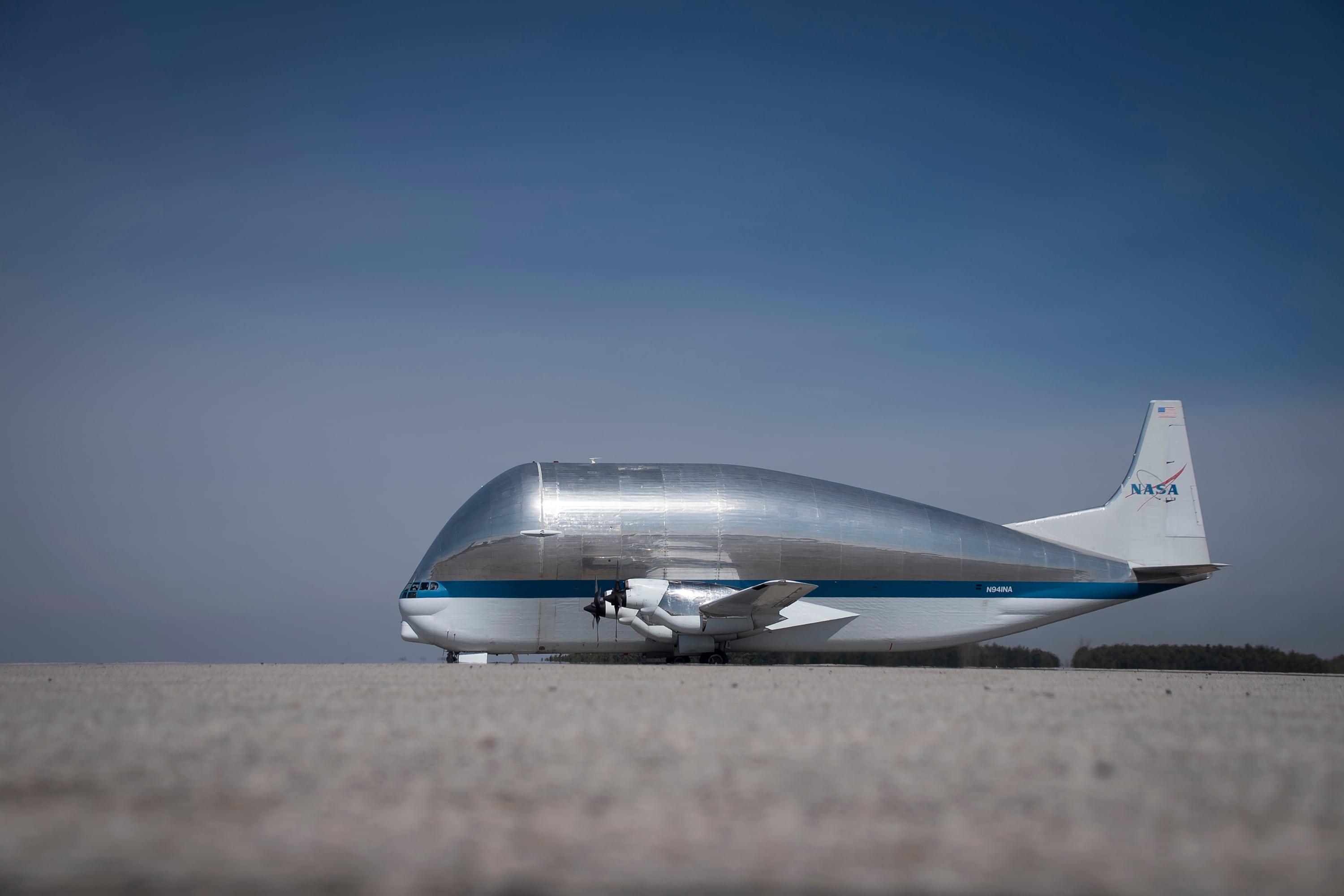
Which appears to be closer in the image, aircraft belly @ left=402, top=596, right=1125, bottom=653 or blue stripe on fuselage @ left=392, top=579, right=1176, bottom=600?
blue stripe on fuselage @ left=392, top=579, right=1176, bottom=600

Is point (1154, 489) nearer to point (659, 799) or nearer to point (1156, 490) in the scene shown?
point (1156, 490)

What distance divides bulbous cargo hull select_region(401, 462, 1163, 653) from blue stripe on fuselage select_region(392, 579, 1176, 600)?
47mm

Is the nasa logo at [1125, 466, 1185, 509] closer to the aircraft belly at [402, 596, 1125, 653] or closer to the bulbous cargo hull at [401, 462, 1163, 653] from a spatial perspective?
the bulbous cargo hull at [401, 462, 1163, 653]

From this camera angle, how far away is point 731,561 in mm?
27812

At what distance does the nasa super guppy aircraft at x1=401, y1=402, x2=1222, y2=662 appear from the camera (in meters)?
27.2

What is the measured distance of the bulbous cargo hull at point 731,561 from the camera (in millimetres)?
27422

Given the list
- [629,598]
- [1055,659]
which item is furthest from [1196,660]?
[629,598]

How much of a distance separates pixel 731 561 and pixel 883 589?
17.5ft

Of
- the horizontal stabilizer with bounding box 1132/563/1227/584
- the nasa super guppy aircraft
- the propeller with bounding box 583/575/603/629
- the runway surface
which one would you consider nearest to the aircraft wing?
the nasa super guppy aircraft

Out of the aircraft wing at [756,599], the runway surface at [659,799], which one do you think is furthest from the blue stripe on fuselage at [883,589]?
the runway surface at [659,799]

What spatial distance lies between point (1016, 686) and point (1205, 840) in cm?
1121

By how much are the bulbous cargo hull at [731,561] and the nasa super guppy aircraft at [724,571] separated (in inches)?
2.0

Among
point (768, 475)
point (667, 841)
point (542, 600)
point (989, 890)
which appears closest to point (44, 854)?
point (667, 841)

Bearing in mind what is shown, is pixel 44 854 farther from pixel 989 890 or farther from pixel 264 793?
pixel 989 890
